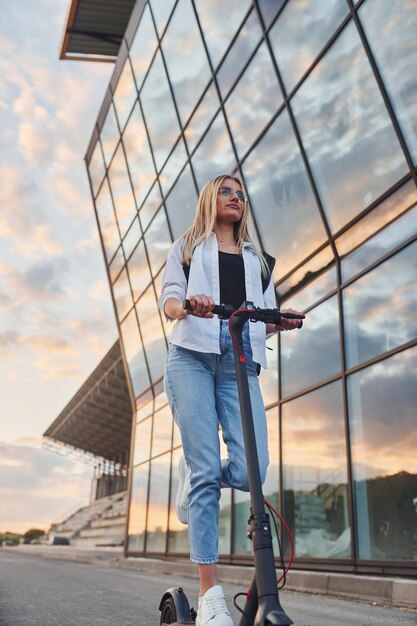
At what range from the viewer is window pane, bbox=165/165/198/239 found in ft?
43.1

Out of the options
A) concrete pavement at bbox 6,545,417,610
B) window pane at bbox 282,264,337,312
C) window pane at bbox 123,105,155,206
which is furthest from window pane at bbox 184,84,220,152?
concrete pavement at bbox 6,545,417,610

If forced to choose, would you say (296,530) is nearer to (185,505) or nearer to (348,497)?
(348,497)

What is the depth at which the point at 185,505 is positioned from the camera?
252cm

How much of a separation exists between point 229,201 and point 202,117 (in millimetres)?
9891

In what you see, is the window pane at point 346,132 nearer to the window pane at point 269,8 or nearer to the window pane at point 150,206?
the window pane at point 269,8

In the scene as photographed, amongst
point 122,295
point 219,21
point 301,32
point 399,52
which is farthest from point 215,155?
point 122,295

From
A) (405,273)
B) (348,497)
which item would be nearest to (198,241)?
(405,273)

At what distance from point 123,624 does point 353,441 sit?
4.49 metres

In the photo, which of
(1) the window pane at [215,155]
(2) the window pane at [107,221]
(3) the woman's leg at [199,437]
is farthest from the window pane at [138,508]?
(3) the woman's leg at [199,437]

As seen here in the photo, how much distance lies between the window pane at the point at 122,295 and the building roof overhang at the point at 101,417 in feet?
29.3

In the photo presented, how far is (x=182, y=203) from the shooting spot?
13.6 m

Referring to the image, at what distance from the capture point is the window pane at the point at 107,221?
1819 cm

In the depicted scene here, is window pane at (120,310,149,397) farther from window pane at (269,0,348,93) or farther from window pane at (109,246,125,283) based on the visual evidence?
window pane at (269,0,348,93)

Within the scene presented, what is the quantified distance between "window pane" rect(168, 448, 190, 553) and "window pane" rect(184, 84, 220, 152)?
679cm
